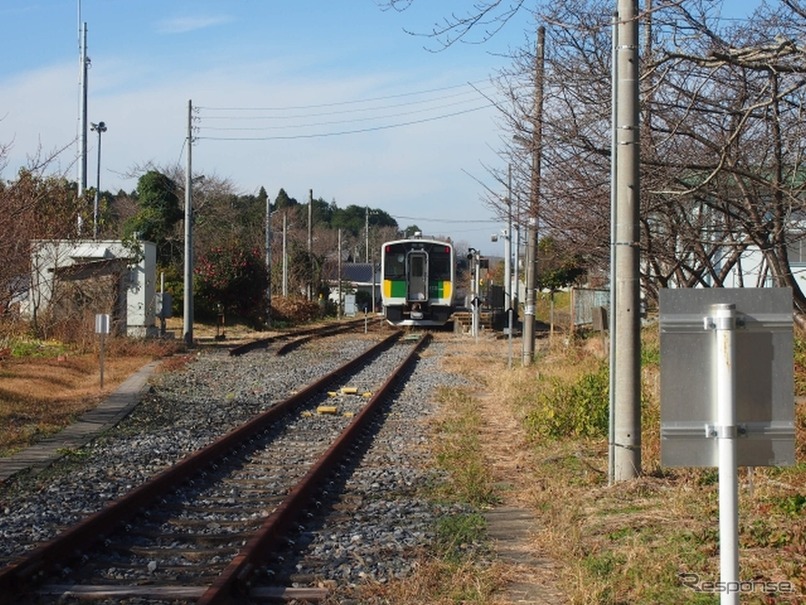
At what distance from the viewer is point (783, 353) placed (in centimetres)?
382

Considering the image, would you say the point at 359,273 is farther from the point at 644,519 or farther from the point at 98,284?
the point at 644,519

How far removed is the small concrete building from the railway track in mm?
13809

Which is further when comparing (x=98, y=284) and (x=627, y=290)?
(x=98, y=284)

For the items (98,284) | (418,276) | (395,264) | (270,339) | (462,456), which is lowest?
(462,456)

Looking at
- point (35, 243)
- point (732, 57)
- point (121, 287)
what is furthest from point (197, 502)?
point (121, 287)

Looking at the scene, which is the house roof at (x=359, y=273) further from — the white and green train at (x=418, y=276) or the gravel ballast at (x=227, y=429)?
the gravel ballast at (x=227, y=429)

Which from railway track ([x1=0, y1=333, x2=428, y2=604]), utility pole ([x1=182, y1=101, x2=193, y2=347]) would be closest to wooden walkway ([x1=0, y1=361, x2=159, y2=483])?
railway track ([x1=0, y1=333, x2=428, y2=604])

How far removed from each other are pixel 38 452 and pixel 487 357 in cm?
1509

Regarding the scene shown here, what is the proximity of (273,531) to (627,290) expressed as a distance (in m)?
3.34

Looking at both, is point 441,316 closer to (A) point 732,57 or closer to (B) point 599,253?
(B) point 599,253

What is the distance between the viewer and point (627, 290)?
8.30m

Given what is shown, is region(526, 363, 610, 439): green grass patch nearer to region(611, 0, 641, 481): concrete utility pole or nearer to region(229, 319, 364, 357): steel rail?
region(611, 0, 641, 481): concrete utility pole

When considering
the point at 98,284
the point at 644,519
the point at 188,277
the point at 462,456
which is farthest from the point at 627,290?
the point at 188,277

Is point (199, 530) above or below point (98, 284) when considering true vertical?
below
